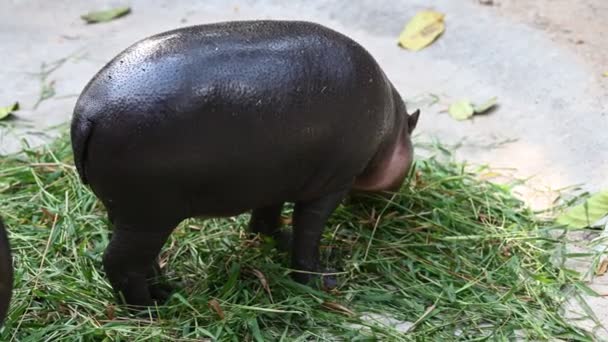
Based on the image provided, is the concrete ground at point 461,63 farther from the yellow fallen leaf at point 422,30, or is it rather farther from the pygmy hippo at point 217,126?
the pygmy hippo at point 217,126

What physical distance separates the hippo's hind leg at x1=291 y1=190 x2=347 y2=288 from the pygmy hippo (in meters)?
0.04

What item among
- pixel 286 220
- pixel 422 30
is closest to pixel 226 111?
pixel 286 220

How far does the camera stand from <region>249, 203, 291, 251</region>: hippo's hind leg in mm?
3162

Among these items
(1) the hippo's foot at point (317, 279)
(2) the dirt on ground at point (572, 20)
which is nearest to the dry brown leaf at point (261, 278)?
(1) the hippo's foot at point (317, 279)

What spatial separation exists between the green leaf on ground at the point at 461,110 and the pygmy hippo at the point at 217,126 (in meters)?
1.38

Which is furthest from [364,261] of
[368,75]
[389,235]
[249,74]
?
[249,74]

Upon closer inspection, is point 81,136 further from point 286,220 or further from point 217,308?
point 286,220

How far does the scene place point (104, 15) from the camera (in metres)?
5.31

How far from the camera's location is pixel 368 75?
2.76m

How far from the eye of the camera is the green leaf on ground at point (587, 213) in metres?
3.34

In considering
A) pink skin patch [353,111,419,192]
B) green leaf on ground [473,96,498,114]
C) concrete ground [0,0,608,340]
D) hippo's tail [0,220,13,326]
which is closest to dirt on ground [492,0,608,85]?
concrete ground [0,0,608,340]

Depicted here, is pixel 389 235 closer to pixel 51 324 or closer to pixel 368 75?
pixel 368 75

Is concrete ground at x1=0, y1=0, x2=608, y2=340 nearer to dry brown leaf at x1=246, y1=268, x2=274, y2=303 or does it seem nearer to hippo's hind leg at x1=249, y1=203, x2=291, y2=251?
hippo's hind leg at x1=249, y1=203, x2=291, y2=251

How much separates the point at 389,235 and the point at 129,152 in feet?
4.01
